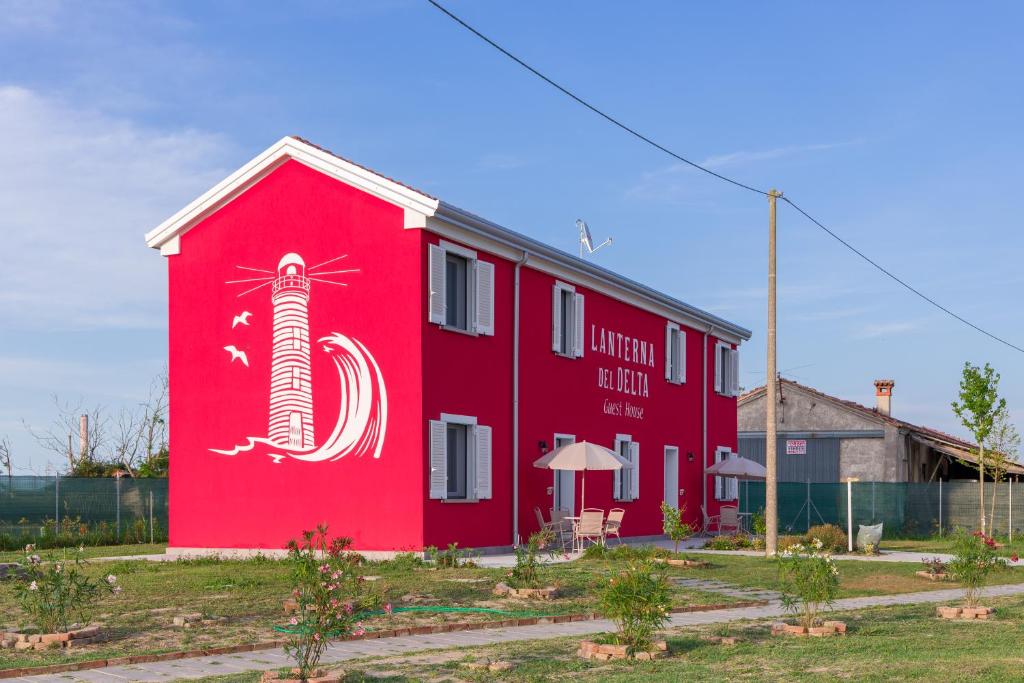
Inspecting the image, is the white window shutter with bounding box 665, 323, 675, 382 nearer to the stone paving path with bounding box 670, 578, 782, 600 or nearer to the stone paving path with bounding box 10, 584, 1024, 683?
the stone paving path with bounding box 670, 578, 782, 600

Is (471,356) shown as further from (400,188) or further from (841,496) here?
(841,496)

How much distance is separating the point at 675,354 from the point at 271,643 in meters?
21.0

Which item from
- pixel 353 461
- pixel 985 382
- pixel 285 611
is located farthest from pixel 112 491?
pixel 985 382

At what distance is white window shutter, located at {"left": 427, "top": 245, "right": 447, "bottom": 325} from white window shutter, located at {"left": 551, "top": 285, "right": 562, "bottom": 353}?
167 inches

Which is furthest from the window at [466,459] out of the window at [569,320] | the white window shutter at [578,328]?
the white window shutter at [578,328]

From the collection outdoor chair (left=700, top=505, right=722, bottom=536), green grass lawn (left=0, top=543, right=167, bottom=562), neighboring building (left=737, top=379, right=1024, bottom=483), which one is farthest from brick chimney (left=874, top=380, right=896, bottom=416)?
green grass lawn (left=0, top=543, right=167, bottom=562)

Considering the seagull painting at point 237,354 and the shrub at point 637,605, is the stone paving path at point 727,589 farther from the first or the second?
the seagull painting at point 237,354

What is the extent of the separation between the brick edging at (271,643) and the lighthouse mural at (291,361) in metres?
9.18

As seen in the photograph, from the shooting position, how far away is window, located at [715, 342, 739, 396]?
33781mm

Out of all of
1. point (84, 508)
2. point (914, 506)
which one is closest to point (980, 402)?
point (914, 506)

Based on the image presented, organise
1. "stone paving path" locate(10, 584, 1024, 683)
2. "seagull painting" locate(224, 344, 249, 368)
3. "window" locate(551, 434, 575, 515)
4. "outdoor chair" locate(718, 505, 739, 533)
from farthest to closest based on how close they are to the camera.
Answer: "outdoor chair" locate(718, 505, 739, 533), "window" locate(551, 434, 575, 515), "seagull painting" locate(224, 344, 249, 368), "stone paving path" locate(10, 584, 1024, 683)

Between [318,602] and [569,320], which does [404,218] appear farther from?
[318,602]

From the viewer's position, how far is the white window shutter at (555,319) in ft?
80.5

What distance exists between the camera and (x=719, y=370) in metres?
33.9
